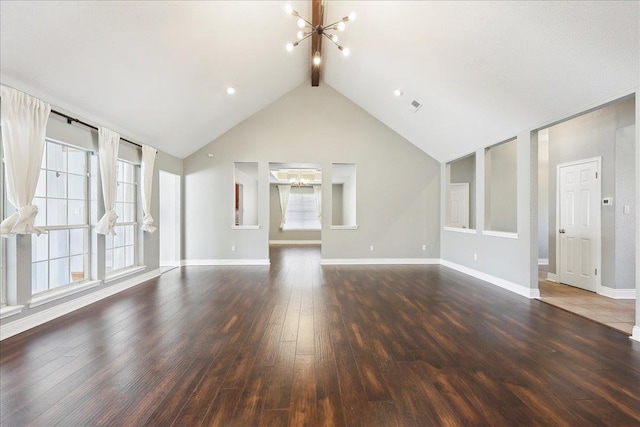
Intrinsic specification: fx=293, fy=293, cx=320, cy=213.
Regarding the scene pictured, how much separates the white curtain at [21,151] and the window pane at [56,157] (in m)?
0.61

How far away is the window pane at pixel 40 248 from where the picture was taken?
327 centimetres

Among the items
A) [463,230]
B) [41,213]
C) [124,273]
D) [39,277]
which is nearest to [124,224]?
[124,273]

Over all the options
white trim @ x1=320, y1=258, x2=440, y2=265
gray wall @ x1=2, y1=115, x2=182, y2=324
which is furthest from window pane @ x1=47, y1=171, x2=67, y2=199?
white trim @ x1=320, y1=258, x2=440, y2=265

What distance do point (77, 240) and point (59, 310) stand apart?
93cm

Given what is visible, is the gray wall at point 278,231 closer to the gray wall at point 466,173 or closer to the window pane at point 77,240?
the gray wall at point 466,173

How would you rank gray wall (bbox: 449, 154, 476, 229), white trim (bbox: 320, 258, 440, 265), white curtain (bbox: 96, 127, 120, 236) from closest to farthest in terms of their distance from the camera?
white curtain (bbox: 96, 127, 120, 236) → white trim (bbox: 320, 258, 440, 265) → gray wall (bbox: 449, 154, 476, 229)

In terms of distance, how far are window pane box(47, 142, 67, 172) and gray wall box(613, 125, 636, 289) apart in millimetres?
7405

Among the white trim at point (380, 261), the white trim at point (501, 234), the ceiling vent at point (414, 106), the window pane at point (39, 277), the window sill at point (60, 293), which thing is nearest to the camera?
the window sill at point (60, 293)

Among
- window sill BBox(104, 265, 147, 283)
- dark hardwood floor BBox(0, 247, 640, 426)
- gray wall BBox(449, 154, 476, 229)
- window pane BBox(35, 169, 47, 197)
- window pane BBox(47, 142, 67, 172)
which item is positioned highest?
gray wall BBox(449, 154, 476, 229)

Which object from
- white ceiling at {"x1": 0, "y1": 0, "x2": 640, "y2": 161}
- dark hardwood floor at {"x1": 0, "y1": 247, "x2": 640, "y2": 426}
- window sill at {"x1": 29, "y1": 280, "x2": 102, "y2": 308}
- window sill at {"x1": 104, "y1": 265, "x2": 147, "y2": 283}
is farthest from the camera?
window sill at {"x1": 104, "y1": 265, "x2": 147, "y2": 283}

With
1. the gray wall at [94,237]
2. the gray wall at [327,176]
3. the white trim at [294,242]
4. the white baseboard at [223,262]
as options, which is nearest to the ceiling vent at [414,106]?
the gray wall at [327,176]

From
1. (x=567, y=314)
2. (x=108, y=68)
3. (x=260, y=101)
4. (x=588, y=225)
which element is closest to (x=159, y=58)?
(x=108, y=68)

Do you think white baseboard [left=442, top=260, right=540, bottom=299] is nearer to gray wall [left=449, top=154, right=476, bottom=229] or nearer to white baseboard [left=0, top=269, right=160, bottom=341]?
gray wall [left=449, top=154, right=476, bottom=229]

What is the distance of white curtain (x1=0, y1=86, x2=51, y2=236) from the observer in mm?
2709
